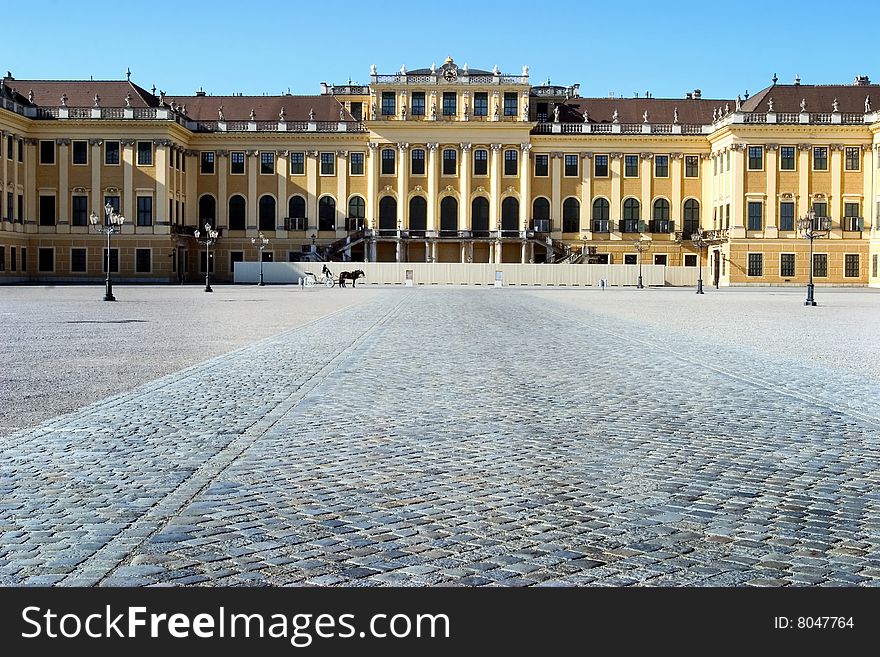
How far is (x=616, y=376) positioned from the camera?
13.8 m

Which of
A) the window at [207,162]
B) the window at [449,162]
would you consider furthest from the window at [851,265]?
the window at [207,162]

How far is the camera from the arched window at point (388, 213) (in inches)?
3297

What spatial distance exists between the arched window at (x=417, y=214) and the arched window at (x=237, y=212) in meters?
12.2

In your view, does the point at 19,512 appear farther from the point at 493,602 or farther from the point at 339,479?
the point at 493,602

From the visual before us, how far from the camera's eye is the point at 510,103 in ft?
271

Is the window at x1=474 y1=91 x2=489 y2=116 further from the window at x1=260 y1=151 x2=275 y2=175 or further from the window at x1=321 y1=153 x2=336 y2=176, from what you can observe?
the window at x1=260 y1=151 x2=275 y2=175

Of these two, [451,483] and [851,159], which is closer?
[451,483]

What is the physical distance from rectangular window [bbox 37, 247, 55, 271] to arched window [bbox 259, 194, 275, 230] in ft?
48.8

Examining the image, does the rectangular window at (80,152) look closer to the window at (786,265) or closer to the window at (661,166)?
the window at (661,166)

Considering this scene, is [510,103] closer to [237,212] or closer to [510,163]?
[510,163]

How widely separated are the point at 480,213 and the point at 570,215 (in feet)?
21.8

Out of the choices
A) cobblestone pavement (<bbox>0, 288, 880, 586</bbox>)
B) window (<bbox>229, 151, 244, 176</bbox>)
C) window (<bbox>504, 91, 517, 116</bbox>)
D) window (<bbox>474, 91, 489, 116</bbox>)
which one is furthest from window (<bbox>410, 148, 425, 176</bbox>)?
cobblestone pavement (<bbox>0, 288, 880, 586</bbox>)

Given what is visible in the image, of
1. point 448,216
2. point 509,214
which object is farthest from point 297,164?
point 509,214

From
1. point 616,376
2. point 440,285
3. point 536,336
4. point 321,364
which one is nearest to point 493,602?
point 616,376
